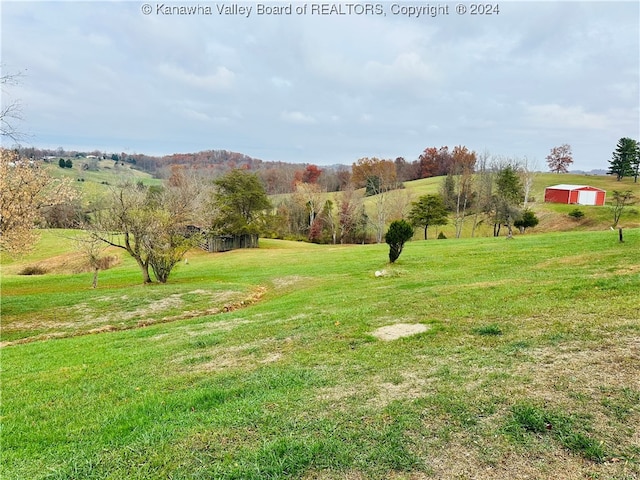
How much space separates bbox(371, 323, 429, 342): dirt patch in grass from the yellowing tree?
42.8 ft

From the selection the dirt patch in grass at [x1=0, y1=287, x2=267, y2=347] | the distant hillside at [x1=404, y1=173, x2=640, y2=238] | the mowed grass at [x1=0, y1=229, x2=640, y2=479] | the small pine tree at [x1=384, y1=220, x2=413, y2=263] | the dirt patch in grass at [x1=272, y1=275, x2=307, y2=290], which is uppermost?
the distant hillside at [x1=404, y1=173, x2=640, y2=238]

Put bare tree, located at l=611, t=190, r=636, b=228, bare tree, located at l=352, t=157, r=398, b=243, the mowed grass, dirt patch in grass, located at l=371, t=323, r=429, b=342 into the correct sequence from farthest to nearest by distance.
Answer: bare tree, located at l=352, t=157, r=398, b=243 → bare tree, located at l=611, t=190, r=636, b=228 → dirt patch in grass, located at l=371, t=323, r=429, b=342 → the mowed grass

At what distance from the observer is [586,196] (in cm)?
5584

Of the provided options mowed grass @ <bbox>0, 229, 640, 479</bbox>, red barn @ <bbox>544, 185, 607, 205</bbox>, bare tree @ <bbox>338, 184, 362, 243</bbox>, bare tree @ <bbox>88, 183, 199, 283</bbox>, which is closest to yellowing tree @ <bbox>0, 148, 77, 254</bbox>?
bare tree @ <bbox>88, 183, 199, 283</bbox>

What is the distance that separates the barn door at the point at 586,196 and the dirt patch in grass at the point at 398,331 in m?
62.2

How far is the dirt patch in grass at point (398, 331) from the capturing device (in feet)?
23.2

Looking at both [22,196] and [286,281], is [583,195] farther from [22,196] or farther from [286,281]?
[22,196]

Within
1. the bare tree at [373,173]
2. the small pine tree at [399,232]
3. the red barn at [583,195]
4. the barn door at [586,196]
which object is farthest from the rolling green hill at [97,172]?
the barn door at [586,196]

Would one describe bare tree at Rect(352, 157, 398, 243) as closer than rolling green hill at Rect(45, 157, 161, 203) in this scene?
Yes

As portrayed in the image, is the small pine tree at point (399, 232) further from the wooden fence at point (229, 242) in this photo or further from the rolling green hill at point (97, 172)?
the rolling green hill at point (97, 172)

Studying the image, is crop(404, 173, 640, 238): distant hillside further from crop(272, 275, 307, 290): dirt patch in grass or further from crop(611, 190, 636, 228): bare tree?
crop(272, 275, 307, 290): dirt patch in grass

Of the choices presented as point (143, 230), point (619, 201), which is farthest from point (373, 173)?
point (143, 230)

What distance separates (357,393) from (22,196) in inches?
567

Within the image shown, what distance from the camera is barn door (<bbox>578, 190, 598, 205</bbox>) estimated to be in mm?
55500
